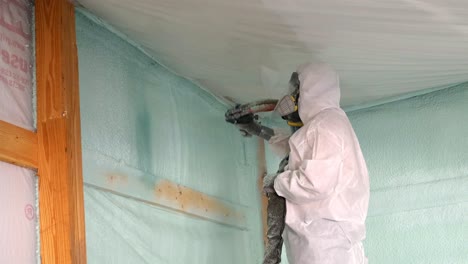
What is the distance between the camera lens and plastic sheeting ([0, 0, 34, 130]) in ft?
6.57

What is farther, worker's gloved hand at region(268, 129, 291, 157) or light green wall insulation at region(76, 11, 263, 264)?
worker's gloved hand at region(268, 129, 291, 157)

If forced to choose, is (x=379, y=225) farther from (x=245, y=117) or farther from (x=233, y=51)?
(x=233, y=51)

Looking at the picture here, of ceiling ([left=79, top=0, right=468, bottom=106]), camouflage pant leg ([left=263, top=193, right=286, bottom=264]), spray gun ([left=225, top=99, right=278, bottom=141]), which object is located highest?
ceiling ([left=79, top=0, right=468, bottom=106])

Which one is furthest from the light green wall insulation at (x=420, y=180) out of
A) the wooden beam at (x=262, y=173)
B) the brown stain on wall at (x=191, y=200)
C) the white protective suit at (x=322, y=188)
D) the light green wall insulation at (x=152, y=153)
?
the white protective suit at (x=322, y=188)

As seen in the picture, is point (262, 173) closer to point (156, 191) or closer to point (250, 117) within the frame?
point (250, 117)

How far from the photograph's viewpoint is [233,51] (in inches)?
106

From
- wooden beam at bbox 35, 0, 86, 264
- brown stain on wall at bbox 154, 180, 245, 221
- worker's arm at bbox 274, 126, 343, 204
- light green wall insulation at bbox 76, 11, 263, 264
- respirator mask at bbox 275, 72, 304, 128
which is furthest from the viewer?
brown stain on wall at bbox 154, 180, 245, 221

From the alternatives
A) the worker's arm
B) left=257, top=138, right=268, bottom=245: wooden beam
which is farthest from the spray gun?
left=257, top=138, right=268, bottom=245: wooden beam

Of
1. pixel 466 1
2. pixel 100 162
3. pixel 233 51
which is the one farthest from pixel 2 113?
pixel 466 1

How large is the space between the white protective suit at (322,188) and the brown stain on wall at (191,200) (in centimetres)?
56

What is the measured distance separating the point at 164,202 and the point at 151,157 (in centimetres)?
19

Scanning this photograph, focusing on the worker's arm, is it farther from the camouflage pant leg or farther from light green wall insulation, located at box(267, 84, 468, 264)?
light green wall insulation, located at box(267, 84, 468, 264)

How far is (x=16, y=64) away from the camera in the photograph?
6.81ft

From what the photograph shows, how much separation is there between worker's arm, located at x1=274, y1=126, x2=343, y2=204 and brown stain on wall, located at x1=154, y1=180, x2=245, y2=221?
56cm
